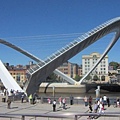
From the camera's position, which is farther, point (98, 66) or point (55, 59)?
point (98, 66)

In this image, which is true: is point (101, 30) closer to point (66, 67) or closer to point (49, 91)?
point (49, 91)

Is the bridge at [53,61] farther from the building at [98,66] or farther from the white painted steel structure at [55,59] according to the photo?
the building at [98,66]

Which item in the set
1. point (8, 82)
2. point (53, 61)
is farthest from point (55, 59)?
point (8, 82)

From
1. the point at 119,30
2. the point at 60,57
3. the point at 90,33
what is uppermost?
the point at 119,30

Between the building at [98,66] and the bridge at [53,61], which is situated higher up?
the building at [98,66]

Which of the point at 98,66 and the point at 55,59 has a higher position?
the point at 98,66

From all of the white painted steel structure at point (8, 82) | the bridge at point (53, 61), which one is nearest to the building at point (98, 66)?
the bridge at point (53, 61)

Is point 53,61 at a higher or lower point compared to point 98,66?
lower

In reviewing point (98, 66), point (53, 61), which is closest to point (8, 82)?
point (53, 61)

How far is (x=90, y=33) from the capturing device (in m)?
37.3

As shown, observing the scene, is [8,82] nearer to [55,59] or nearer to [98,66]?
[55,59]

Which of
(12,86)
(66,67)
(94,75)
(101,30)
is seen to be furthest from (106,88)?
(66,67)

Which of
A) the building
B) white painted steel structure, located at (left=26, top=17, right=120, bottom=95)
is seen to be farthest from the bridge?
the building

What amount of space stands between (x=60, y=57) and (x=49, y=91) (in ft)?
111
